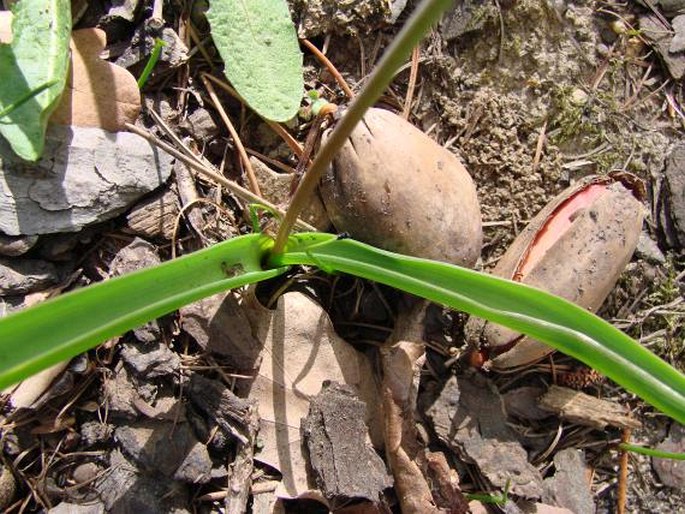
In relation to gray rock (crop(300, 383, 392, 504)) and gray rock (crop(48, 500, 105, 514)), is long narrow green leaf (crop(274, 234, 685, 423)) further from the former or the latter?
gray rock (crop(48, 500, 105, 514))

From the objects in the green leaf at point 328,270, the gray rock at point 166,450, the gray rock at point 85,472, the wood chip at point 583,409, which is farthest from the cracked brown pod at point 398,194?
the gray rock at point 85,472

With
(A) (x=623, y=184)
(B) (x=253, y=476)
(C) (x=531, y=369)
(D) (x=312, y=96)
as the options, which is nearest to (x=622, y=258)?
(A) (x=623, y=184)

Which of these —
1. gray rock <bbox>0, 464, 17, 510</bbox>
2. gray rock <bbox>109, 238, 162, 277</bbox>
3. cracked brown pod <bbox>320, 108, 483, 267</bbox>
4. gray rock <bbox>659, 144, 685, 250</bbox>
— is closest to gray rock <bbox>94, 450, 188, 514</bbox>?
gray rock <bbox>0, 464, 17, 510</bbox>

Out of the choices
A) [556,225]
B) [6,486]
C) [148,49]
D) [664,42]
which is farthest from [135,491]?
[664,42]

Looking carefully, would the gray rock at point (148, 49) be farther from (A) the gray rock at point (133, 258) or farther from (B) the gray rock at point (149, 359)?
(B) the gray rock at point (149, 359)

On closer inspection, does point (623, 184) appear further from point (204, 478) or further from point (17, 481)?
point (17, 481)

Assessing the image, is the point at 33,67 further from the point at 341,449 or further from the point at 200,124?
the point at 341,449
